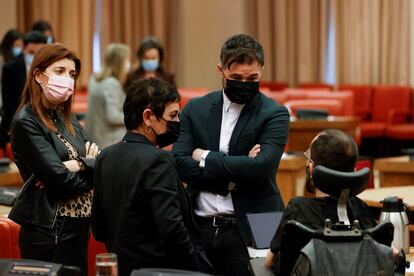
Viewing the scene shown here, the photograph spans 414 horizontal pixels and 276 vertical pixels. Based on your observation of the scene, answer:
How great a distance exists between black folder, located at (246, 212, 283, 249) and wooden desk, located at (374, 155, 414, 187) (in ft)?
10.8

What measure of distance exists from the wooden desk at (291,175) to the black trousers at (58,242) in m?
3.75

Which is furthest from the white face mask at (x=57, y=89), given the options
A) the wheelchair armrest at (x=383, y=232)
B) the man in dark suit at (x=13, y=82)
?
the man in dark suit at (x=13, y=82)

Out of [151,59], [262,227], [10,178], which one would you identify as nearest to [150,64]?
[151,59]

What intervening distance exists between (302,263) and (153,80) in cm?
93

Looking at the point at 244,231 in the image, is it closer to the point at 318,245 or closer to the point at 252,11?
the point at 318,245

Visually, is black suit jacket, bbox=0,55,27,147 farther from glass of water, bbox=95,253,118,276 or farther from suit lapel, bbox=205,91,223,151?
glass of water, bbox=95,253,118,276

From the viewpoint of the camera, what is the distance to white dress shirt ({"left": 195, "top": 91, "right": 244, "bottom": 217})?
3.90 meters

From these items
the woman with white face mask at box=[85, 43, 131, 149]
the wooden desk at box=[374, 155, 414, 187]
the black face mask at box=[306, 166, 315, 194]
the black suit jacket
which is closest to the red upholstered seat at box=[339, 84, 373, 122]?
the woman with white face mask at box=[85, 43, 131, 149]

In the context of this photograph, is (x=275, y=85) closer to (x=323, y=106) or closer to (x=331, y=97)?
(x=331, y=97)

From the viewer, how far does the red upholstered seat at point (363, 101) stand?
45.9 ft

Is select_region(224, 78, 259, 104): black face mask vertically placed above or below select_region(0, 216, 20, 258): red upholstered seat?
above

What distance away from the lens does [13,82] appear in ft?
23.9

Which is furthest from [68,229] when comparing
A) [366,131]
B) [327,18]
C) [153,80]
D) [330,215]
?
[327,18]

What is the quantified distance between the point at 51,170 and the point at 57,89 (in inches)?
15.4
